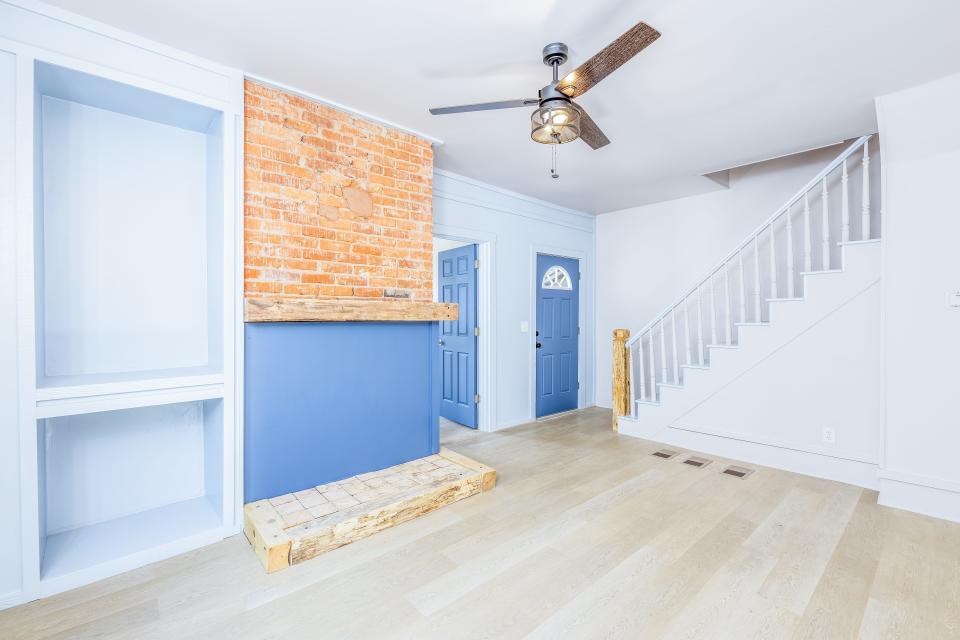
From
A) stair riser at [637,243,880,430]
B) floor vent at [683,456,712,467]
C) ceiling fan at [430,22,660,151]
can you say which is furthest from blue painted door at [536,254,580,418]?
ceiling fan at [430,22,660,151]

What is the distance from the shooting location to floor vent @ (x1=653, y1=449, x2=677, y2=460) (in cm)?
391

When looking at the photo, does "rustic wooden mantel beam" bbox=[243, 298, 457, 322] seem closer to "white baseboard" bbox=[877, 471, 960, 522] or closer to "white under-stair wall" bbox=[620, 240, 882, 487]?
"white under-stair wall" bbox=[620, 240, 882, 487]

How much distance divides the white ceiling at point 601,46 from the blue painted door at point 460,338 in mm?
1655

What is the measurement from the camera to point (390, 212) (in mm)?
3258

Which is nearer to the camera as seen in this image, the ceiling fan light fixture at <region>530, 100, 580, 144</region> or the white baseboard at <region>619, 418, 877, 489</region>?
the ceiling fan light fixture at <region>530, 100, 580, 144</region>

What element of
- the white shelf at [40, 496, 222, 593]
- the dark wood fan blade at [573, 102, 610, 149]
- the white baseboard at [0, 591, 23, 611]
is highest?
the dark wood fan blade at [573, 102, 610, 149]

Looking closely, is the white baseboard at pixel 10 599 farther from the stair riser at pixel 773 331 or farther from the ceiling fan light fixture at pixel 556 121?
the stair riser at pixel 773 331

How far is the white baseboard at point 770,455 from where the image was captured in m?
3.27

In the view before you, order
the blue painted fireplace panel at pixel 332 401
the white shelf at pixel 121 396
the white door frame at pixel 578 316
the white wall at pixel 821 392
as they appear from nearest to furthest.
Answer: the white shelf at pixel 121 396 < the blue painted fireplace panel at pixel 332 401 < the white wall at pixel 821 392 < the white door frame at pixel 578 316

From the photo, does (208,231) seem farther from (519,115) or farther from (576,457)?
(576,457)

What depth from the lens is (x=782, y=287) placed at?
440 cm

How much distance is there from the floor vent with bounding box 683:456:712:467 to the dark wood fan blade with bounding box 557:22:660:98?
3.23 meters

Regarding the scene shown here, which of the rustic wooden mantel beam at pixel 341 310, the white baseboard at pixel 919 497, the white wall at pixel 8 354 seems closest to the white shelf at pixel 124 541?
the white wall at pixel 8 354

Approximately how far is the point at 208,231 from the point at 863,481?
513cm
